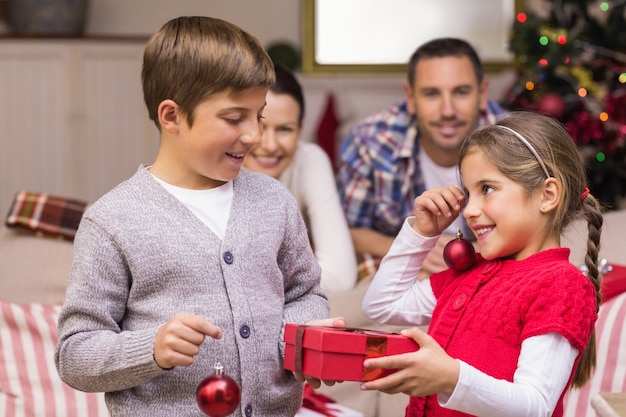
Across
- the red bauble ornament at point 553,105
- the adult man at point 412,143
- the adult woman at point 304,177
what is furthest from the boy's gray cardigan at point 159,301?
the red bauble ornament at point 553,105

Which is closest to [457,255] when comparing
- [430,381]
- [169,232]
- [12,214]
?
[430,381]

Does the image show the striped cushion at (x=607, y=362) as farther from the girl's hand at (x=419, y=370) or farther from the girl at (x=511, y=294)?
the girl's hand at (x=419, y=370)

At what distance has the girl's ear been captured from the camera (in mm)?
1410

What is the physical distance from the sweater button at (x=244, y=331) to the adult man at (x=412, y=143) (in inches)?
54.8

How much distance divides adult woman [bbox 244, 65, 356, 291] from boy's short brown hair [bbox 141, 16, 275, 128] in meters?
1.12

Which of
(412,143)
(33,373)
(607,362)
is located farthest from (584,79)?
(33,373)

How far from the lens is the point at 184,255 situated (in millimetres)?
1323

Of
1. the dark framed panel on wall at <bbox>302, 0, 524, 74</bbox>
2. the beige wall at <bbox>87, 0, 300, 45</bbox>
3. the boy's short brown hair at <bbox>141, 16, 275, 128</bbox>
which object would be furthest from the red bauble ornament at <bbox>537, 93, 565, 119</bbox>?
the boy's short brown hair at <bbox>141, 16, 275, 128</bbox>

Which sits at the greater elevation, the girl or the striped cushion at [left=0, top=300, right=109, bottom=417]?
the girl

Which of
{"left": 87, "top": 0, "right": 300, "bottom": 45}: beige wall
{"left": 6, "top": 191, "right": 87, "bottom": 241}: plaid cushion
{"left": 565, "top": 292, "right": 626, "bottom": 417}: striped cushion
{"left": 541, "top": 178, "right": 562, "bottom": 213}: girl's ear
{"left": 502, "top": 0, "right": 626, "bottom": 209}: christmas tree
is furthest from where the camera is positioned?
{"left": 87, "top": 0, "right": 300, "bottom": 45}: beige wall

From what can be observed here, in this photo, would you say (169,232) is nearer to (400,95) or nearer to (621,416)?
(621,416)

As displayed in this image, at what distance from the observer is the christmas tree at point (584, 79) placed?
11.0ft

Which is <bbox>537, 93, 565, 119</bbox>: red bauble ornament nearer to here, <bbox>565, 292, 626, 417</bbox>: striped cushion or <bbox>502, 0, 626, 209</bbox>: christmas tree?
<bbox>502, 0, 626, 209</bbox>: christmas tree

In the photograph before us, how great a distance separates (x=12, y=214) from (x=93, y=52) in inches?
68.0
